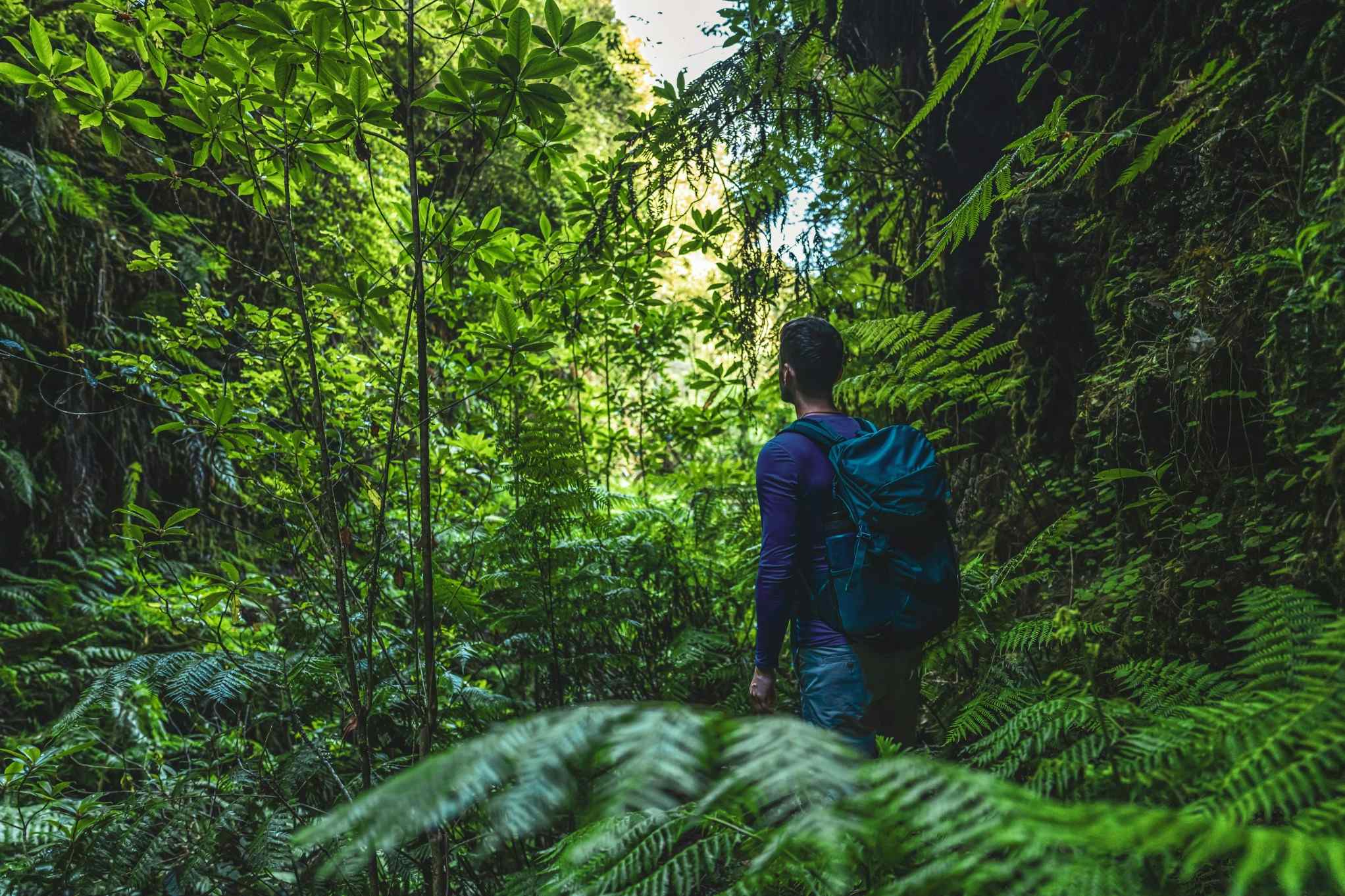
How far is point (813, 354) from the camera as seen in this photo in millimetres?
2311

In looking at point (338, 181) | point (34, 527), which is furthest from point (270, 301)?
point (34, 527)

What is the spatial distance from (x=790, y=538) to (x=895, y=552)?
32 centimetres

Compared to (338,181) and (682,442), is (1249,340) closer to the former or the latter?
(682,442)

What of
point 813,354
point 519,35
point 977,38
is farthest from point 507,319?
point 977,38

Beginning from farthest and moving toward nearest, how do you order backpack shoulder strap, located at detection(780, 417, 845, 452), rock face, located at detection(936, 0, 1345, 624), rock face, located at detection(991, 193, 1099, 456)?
rock face, located at detection(991, 193, 1099, 456) → backpack shoulder strap, located at detection(780, 417, 845, 452) → rock face, located at detection(936, 0, 1345, 624)

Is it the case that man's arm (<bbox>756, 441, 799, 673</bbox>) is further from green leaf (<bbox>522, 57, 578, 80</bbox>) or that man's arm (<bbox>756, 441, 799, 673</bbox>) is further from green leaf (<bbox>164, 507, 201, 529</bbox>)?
green leaf (<bbox>164, 507, 201, 529</bbox>)

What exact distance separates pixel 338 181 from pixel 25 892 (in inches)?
237

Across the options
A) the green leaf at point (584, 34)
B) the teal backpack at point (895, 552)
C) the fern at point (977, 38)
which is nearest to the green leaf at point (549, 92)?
the green leaf at point (584, 34)

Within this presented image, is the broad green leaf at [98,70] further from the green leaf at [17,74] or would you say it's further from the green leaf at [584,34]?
the green leaf at [584,34]

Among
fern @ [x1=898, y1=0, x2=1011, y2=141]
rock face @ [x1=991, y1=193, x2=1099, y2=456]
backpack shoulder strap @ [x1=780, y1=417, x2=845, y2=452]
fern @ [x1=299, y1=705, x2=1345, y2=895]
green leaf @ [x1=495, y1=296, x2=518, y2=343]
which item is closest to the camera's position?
fern @ [x1=299, y1=705, x2=1345, y2=895]

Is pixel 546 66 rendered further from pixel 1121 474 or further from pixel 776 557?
pixel 1121 474

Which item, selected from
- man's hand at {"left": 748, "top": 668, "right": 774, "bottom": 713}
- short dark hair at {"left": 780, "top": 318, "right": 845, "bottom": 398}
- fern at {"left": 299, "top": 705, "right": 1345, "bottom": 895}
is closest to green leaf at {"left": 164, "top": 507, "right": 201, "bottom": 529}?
fern at {"left": 299, "top": 705, "right": 1345, "bottom": 895}

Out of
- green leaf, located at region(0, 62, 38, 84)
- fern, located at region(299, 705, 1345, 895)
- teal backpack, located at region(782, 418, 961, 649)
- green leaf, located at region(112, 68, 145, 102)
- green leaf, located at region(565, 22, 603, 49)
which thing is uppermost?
green leaf, located at region(565, 22, 603, 49)

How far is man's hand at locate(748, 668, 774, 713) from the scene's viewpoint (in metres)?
2.10
